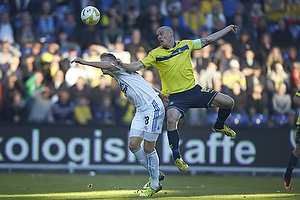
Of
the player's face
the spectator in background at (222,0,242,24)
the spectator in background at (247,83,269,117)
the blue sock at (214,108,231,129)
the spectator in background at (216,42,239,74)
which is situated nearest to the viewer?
the player's face

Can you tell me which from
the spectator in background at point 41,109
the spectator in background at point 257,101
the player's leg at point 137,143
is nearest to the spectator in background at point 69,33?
the spectator in background at point 41,109

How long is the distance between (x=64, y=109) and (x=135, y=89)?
5254 millimetres

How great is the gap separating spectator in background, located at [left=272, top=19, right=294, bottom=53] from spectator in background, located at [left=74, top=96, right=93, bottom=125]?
601cm

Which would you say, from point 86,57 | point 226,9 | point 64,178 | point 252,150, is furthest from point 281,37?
point 64,178

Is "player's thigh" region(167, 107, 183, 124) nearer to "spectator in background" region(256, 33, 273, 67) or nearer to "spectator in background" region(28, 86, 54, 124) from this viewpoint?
"spectator in background" region(28, 86, 54, 124)

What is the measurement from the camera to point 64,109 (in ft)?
44.0

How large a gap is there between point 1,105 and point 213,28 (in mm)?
6469

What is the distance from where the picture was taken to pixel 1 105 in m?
13.4

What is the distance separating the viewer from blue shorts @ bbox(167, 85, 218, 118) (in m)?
8.93

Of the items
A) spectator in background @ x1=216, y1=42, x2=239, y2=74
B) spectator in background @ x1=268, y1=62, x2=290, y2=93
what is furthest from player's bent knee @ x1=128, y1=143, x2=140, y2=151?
spectator in background @ x1=268, y1=62, x2=290, y2=93

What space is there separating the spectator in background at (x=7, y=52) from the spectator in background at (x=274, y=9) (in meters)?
7.61

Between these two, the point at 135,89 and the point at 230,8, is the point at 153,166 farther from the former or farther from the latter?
the point at 230,8

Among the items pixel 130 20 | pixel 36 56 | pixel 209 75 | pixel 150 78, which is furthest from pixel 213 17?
pixel 36 56

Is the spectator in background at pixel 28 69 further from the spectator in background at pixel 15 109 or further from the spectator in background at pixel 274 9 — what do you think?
the spectator in background at pixel 274 9
